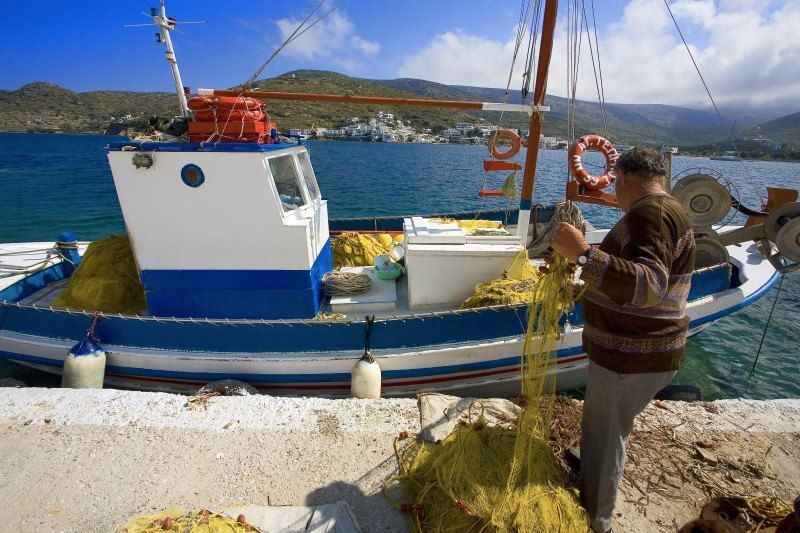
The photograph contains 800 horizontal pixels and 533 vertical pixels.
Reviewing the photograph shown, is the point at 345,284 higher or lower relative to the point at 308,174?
lower

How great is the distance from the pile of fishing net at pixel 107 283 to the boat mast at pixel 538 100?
5030 mm

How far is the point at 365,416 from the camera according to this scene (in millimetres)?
3221

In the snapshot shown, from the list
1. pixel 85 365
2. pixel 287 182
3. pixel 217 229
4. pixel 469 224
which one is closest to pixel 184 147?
pixel 217 229

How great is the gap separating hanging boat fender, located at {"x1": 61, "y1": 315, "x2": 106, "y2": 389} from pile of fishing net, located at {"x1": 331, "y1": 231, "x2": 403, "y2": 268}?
3207mm

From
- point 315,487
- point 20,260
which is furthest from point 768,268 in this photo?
point 20,260

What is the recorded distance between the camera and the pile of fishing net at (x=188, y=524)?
6.66ft

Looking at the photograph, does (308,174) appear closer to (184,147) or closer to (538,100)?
(184,147)

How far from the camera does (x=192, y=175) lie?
418cm

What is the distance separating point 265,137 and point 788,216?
20.4 feet

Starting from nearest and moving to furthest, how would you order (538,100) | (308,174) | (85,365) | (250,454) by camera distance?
(250,454) → (85,365) → (538,100) → (308,174)

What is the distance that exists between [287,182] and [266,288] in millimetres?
1295

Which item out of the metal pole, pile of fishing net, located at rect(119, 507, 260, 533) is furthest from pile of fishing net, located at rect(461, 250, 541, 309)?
the metal pole

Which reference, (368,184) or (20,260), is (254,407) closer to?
(20,260)

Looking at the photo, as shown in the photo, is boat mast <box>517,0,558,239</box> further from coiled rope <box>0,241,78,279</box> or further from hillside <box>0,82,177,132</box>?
hillside <box>0,82,177,132</box>
